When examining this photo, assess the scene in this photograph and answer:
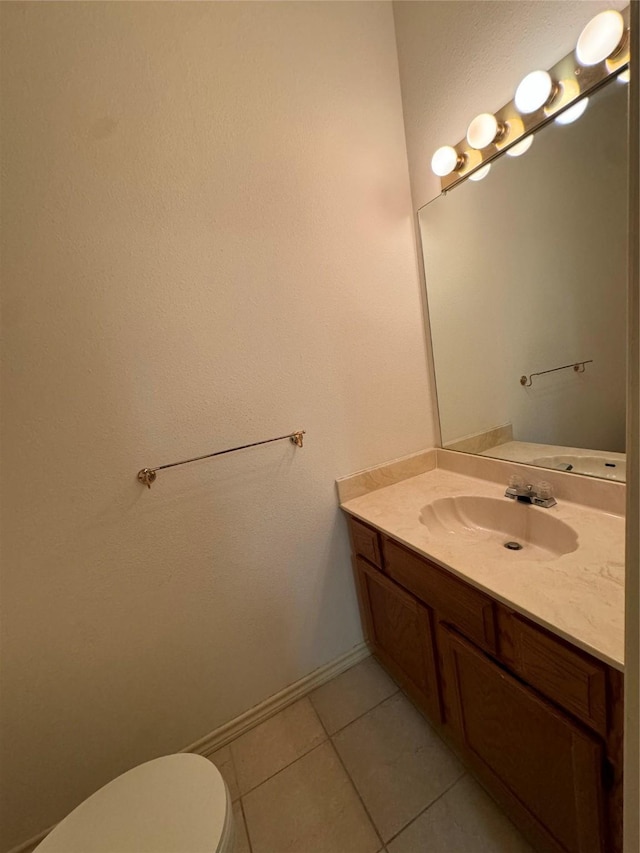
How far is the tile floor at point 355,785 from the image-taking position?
998 millimetres

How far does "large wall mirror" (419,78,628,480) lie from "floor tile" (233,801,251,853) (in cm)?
152

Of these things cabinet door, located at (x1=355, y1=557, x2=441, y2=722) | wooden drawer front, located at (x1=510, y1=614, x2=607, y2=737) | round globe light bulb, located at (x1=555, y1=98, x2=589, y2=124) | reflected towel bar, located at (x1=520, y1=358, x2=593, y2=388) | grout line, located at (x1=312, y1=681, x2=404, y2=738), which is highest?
round globe light bulb, located at (x1=555, y1=98, x2=589, y2=124)

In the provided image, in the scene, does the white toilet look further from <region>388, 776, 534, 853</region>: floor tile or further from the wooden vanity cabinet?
the wooden vanity cabinet

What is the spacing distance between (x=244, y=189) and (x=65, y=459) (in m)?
1.06

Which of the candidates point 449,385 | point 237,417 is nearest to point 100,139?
point 237,417

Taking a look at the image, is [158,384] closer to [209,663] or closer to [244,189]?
[244,189]

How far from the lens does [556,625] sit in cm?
69

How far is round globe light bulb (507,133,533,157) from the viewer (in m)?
1.12

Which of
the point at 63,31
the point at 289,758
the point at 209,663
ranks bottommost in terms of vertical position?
the point at 289,758

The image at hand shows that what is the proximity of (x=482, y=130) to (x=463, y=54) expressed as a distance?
0.30m

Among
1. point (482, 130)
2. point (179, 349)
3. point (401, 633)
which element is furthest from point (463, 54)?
point (401, 633)

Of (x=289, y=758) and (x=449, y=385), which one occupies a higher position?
(x=449, y=385)

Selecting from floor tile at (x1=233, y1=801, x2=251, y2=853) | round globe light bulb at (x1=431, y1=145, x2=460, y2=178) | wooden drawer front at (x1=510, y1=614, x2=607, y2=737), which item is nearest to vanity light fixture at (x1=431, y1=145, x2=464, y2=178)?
round globe light bulb at (x1=431, y1=145, x2=460, y2=178)

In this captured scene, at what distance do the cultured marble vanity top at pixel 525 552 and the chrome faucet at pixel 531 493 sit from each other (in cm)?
3
